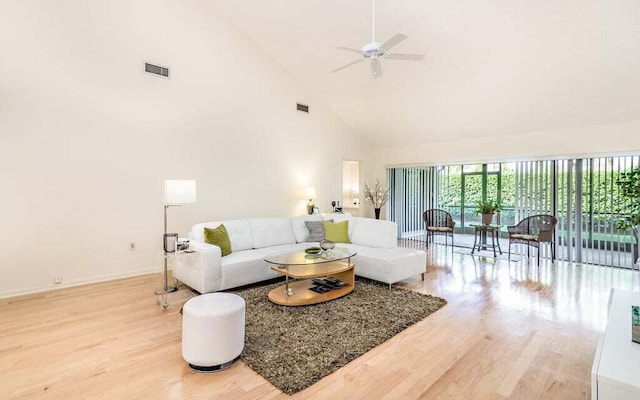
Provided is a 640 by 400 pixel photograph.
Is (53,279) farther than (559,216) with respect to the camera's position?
No

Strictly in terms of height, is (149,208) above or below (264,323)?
above

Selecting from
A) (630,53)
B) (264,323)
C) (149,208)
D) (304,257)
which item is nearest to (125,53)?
(149,208)

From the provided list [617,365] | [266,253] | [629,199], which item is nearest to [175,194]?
[266,253]

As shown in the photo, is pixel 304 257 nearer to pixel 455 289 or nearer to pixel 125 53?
pixel 455 289

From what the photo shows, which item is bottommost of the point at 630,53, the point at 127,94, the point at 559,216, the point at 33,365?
the point at 33,365

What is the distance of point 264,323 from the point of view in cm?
312

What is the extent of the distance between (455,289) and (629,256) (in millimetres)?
3715

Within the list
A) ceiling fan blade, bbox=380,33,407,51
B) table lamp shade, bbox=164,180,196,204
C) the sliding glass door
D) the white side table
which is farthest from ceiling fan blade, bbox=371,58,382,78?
the sliding glass door

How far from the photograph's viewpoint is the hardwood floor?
2127mm

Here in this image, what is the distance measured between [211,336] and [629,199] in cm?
683

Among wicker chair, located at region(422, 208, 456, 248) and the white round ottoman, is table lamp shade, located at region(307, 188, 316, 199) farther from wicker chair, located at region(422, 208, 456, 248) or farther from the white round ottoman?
the white round ottoman

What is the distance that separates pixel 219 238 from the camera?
170 inches

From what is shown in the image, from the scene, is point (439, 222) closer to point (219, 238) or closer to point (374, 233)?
point (374, 233)

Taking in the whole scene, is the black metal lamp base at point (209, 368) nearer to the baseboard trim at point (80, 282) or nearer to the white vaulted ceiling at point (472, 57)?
the baseboard trim at point (80, 282)
